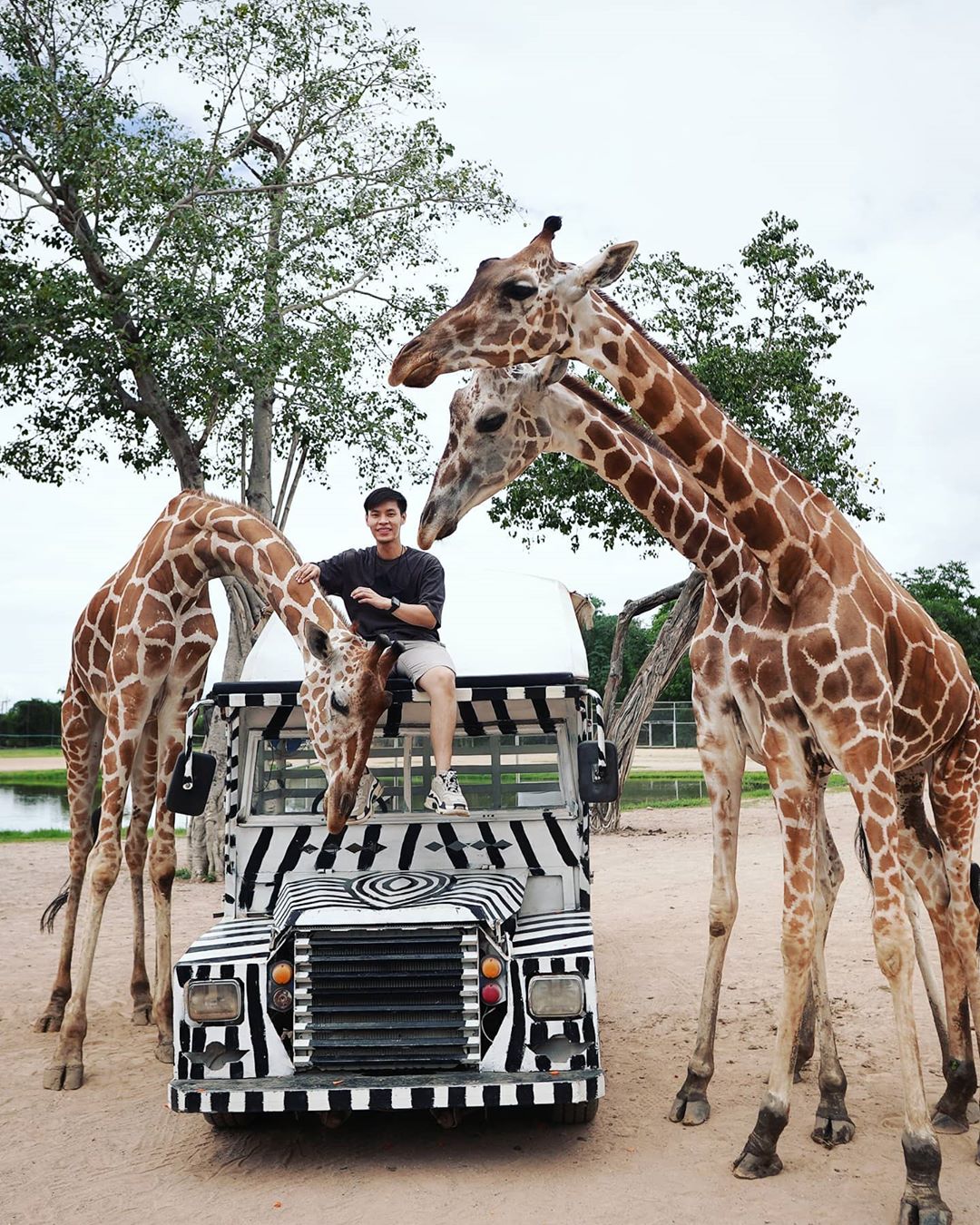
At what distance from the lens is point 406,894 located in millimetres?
5770

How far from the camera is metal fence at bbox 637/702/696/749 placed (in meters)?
39.8

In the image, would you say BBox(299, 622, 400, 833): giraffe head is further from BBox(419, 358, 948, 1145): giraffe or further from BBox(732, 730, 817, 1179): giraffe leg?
BBox(732, 730, 817, 1179): giraffe leg

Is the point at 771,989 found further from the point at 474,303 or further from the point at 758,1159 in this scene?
the point at 474,303

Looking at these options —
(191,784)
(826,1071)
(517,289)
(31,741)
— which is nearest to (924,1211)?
(826,1071)

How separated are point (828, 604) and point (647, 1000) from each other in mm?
4433

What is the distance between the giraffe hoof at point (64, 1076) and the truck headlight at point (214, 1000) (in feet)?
A: 7.10

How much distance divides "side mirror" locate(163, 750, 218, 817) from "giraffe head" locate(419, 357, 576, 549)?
1.64 metres

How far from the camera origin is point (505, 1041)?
5.32 m

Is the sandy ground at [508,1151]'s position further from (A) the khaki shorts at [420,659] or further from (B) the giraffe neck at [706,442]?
(B) the giraffe neck at [706,442]

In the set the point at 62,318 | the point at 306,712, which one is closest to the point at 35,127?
the point at 62,318

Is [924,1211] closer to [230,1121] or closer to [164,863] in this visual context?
[230,1121]

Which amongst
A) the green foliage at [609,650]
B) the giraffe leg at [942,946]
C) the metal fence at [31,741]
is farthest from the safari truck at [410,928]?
the metal fence at [31,741]

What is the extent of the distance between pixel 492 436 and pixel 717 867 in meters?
2.59

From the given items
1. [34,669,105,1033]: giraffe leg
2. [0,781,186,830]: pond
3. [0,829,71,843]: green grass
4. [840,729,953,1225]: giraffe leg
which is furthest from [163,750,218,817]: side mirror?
[0,829,71,843]: green grass
